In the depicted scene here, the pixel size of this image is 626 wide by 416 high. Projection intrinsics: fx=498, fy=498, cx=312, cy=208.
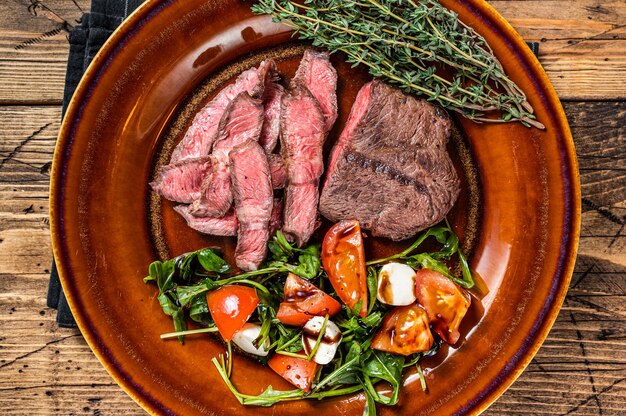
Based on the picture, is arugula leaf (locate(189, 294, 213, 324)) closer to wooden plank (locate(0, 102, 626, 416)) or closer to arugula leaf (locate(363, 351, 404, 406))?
wooden plank (locate(0, 102, 626, 416))

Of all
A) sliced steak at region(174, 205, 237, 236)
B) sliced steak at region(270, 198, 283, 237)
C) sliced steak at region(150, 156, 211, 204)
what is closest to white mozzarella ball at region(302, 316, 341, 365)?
sliced steak at region(270, 198, 283, 237)

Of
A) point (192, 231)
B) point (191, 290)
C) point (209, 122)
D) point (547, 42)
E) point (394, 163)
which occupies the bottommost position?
point (191, 290)

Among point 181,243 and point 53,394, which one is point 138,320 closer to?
point 181,243

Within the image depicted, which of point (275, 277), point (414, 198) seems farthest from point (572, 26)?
point (275, 277)

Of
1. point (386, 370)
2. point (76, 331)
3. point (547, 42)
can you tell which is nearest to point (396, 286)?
point (386, 370)

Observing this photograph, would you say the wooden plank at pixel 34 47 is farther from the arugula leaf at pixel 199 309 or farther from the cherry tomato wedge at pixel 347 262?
the cherry tomato wedge at pixel 347 262

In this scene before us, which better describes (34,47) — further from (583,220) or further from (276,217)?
(583,220)
